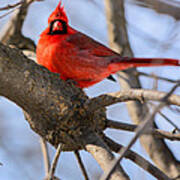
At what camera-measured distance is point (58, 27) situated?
12.3 feet

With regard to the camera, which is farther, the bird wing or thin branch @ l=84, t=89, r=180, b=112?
the bird wing

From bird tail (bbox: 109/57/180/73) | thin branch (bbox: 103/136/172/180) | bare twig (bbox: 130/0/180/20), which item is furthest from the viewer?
bird tail (bbox: 109/57/180/73)

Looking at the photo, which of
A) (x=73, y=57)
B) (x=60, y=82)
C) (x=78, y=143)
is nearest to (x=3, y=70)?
(x=60, y=82)

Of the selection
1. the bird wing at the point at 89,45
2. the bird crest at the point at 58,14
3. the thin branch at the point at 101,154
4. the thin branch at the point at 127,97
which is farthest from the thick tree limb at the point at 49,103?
the bird crest at the point at 58,14

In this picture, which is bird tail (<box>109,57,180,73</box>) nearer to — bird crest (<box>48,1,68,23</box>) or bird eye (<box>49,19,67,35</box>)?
bird eye (<box>49,19,67,35</box>)

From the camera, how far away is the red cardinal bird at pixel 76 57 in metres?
3.44

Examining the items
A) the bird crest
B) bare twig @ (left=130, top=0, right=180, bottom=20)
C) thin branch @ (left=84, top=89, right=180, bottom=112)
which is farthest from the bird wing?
bare twig @ (left=130, top=0, right=180, bottom=20)

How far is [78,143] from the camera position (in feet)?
9.34

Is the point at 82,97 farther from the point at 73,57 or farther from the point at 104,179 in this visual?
the point at 104,179

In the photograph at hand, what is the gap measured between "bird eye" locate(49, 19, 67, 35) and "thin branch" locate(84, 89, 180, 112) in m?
1.21

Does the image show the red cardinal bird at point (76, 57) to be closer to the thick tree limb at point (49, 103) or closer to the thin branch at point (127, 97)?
the thick tree limb at point (49, 103)

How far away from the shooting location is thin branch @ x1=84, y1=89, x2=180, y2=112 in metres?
2.46

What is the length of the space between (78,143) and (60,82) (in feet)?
1.51

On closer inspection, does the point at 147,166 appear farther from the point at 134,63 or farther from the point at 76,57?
the point at 76,57
